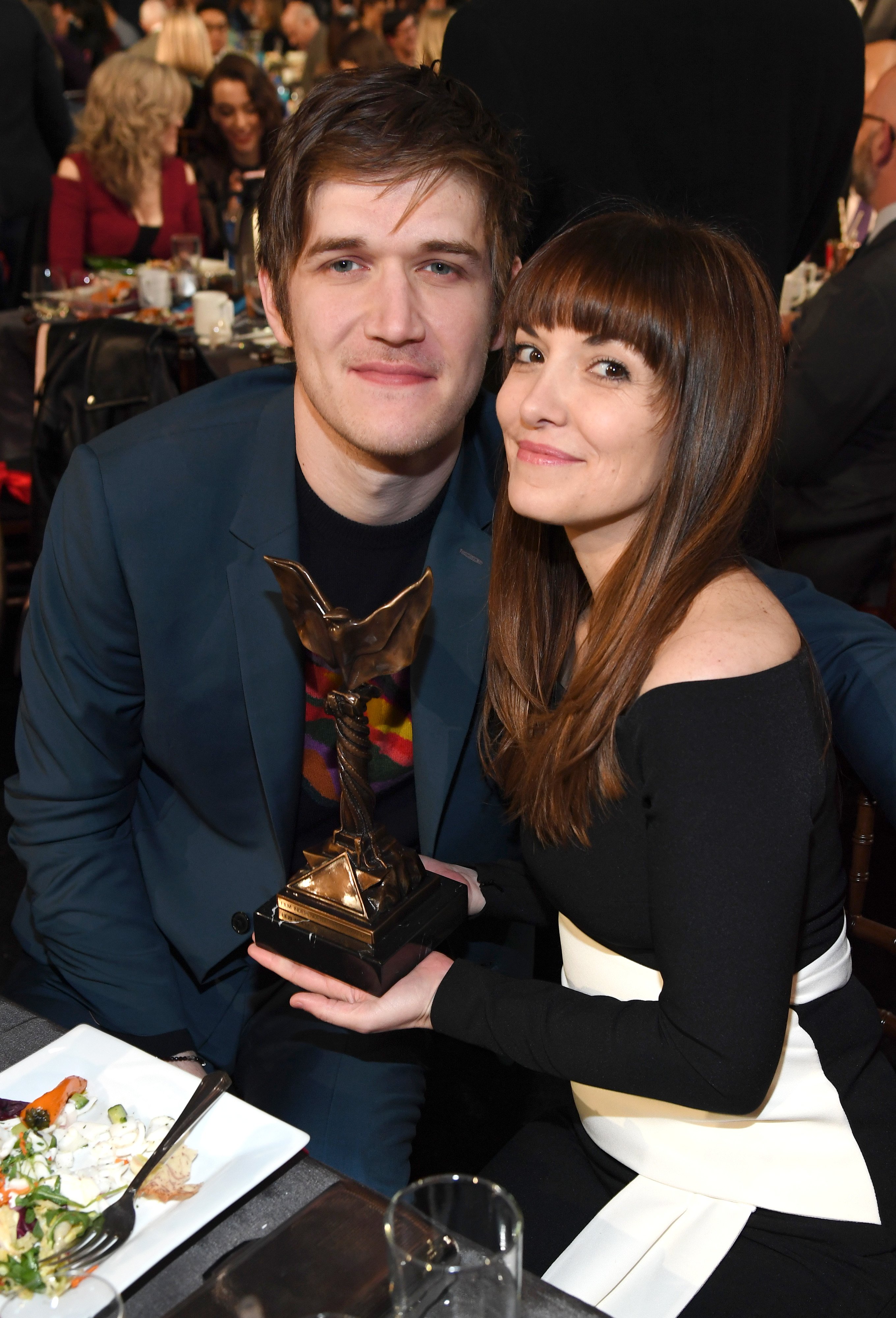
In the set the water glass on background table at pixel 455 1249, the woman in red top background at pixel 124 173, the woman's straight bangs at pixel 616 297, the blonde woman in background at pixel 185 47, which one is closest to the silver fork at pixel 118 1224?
the water glass on background table at pixel 455 1249

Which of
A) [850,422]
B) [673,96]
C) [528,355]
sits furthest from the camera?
[850,422]

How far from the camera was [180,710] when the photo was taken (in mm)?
1546

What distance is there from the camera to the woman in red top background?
4.62m

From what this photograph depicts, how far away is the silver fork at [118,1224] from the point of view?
32.5 inches

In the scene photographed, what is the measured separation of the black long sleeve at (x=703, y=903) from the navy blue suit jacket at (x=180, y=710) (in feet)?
1.29

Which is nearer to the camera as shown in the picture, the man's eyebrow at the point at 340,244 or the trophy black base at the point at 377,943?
the trophy black base at the point at 377,943

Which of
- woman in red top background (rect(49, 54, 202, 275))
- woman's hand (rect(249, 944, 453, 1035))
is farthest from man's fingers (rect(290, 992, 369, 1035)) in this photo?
woman in red top background (rect(49, 54, 202, 275))

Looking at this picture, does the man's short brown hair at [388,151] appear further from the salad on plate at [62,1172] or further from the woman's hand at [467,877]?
the salad on plate at [62,1172]

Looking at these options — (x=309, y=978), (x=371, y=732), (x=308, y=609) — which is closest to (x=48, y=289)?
→ (x=371, y=732)

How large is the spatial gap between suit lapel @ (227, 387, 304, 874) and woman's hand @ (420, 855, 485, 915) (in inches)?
8.1

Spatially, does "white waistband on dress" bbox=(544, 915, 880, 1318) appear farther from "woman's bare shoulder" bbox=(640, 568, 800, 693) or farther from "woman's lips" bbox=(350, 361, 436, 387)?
"woman's lips" bbox=(350, 361, 436, 387)

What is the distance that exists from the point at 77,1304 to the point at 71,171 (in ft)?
15.7

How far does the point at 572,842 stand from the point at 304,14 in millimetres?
→ 9953

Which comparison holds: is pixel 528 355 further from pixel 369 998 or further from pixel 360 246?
pixel 369 998
